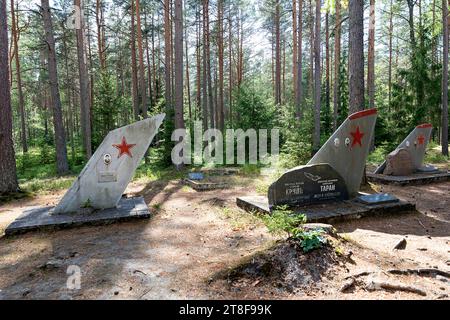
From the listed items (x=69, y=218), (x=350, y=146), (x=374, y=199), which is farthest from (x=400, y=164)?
(x=69, y=218)

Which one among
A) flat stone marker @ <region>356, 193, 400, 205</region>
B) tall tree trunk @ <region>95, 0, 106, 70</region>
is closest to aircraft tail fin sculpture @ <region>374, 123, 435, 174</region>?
flat stone marker @ <region>356, 193, 400, 205</region>

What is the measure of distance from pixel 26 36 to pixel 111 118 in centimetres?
1434

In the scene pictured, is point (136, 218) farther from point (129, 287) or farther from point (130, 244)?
point (129, 287)

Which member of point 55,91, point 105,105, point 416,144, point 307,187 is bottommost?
point 307,187

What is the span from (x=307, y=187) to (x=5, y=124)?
26.8 ft

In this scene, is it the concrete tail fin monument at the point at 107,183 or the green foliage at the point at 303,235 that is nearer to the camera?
the green foliage at the point at 303,235

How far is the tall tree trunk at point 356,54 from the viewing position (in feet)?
29.3

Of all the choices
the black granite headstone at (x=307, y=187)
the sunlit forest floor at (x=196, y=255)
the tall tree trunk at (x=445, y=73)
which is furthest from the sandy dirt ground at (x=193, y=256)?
the tall tree trunk at (x=445, y=73)

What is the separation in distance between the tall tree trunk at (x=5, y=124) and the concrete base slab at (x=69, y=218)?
125 inches

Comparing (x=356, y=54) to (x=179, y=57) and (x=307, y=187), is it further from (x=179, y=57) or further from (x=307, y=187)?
(x=179, y=57)

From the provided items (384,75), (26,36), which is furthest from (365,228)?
(384,75)

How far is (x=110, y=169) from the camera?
6.87 m

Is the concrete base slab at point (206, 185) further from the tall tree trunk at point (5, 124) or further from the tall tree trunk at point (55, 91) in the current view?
the tall tree trunk at point (55, 91)
